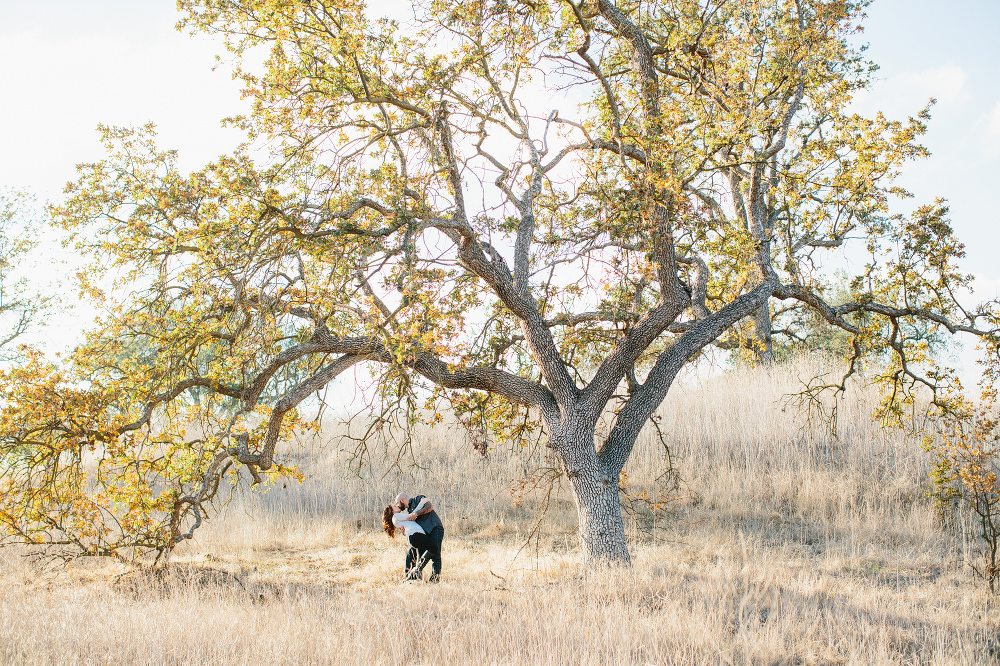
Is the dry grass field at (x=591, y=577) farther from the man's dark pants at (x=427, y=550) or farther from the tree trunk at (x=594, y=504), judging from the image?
the tree trunk at (x=594, y=504)

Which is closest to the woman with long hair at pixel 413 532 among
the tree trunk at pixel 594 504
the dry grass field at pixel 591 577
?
the dry grass field at pixel 591 577

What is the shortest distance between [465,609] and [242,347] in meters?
3.71

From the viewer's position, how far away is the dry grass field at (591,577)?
636 centimetres

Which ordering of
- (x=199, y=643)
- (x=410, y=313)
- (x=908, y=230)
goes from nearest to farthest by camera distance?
(x=199, y=643), (x=410, y=313), (x=908, y=230)

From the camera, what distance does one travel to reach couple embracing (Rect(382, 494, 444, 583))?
9.36 m

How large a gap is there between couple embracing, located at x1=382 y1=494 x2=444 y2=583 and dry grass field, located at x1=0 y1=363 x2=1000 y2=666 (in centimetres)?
32

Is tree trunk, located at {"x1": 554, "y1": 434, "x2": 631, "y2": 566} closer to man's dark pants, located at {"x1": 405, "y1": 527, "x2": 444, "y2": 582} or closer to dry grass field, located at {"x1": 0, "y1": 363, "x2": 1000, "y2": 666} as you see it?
dry grass field, located at {"x1": 0, "y1": 363, "x2": 1000, "y2": 666}

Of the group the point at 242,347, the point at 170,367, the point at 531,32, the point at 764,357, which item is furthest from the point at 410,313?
the point at 764,357

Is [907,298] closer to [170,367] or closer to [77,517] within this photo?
[170,367]

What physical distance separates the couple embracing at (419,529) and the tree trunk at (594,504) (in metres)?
1.95

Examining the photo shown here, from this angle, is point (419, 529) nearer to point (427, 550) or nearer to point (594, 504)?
point (427, 550)

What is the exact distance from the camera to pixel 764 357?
731 inches

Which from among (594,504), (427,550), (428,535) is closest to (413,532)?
(428,535)

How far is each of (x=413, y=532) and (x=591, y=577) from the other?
250 cm
